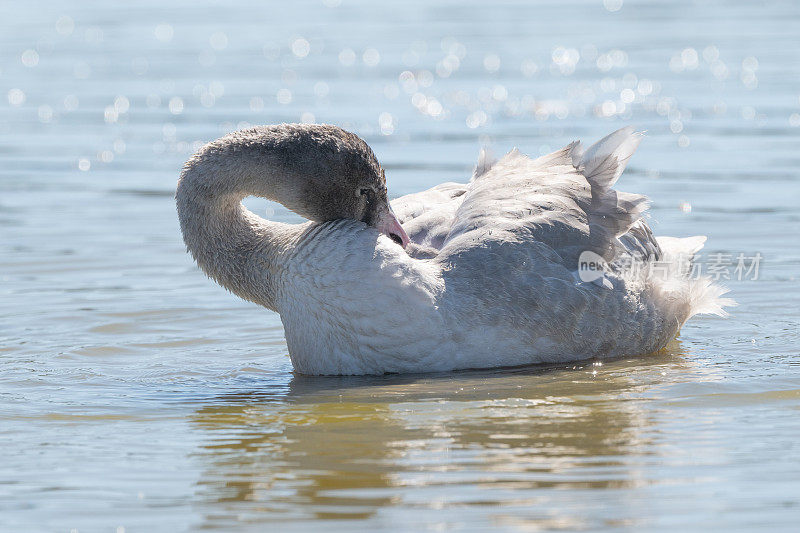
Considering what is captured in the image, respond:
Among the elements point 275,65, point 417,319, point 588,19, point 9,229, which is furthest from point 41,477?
point 588,19

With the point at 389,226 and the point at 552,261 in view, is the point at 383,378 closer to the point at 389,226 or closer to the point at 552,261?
the point at 389,226

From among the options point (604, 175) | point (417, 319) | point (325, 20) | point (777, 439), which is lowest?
point (777, 439)

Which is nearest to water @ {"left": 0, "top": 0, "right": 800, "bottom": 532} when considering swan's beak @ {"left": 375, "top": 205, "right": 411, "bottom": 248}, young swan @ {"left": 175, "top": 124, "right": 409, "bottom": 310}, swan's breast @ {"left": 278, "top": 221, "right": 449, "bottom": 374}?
swan's breast @ {"left": 278, "top": 221, "right": 449, "bottom": 374}

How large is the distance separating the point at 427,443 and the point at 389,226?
1.95 meters

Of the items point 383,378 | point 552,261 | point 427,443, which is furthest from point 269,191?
point 427,443

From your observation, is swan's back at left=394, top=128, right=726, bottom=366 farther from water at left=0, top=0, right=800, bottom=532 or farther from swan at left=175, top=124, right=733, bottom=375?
water at left=0, top=0, right=800, bottom=532

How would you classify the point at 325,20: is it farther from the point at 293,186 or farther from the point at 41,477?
the point at 41,477

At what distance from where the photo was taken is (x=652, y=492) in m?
5.41

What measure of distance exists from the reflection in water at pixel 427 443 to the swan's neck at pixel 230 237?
0.69m

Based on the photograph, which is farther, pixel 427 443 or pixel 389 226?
pixel 389 226

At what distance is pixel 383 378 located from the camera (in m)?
7.65

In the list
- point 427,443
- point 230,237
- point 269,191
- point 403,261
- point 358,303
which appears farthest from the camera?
point 230,237

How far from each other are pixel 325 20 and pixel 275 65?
5.49 meters

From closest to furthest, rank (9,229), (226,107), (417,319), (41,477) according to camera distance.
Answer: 1. (41,477)
2. (417,319)
3. (9,229)
4. (226,107)
